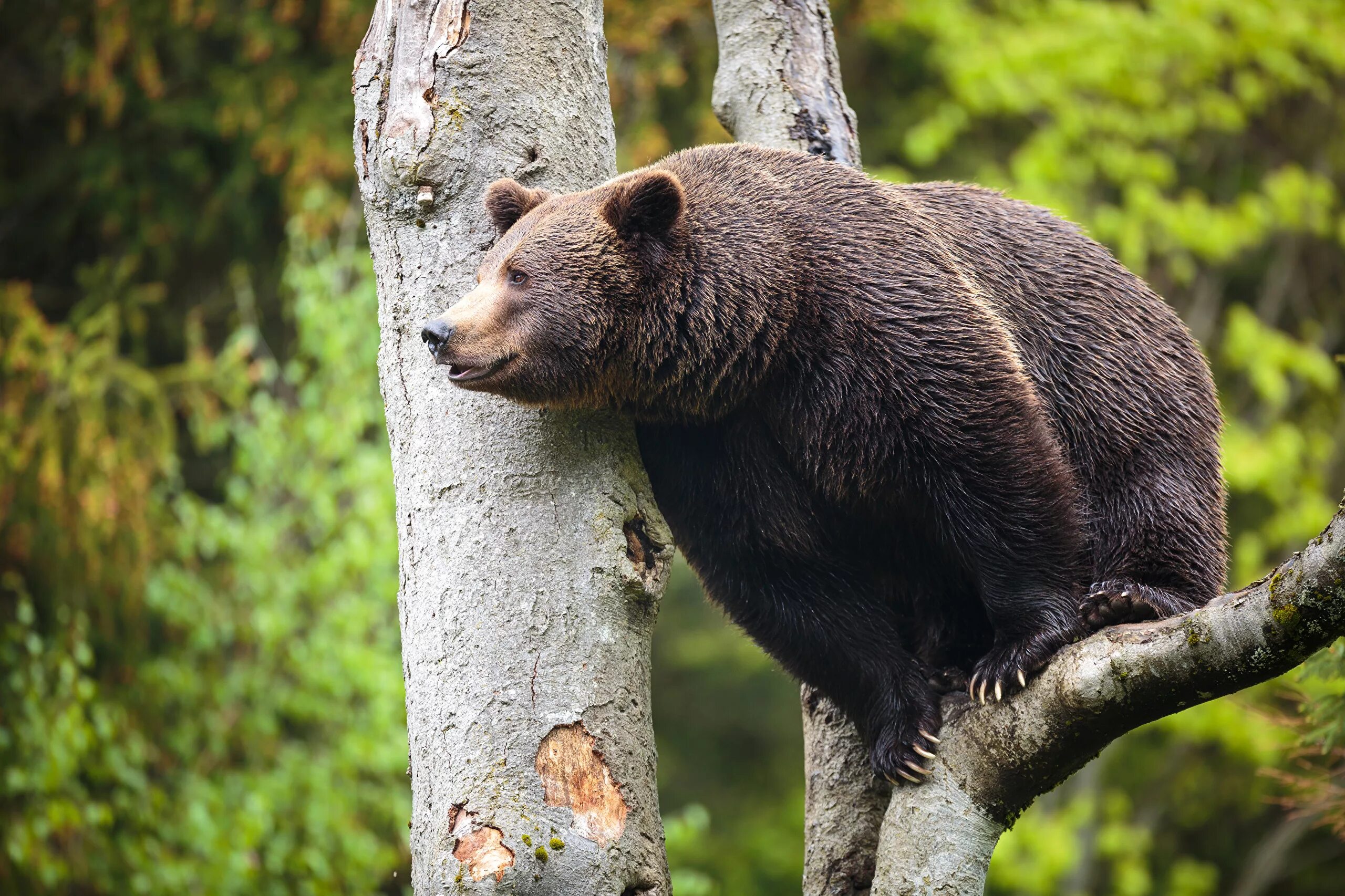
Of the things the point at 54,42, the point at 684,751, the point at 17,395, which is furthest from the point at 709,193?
the point at 684,751

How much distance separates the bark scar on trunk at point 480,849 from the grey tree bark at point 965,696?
1104 millimetres

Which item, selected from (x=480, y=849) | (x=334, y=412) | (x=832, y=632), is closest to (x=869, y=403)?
(x=832, y=632)

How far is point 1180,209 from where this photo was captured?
10.5 metres

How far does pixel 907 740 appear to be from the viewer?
3.48 m

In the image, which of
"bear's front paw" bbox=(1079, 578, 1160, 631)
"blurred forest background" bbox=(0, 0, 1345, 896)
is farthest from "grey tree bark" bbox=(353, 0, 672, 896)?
"blurred forest background" bbox=(0, 0, 1345, 896)

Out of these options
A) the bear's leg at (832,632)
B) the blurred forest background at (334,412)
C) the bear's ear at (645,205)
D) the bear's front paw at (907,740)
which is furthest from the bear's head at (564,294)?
the blurred forest background at (334,412)

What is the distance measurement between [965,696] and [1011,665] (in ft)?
0.90

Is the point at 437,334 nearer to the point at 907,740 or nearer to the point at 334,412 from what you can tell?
the point at 907,740

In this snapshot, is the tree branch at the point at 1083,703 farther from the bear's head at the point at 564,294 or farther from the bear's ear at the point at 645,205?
the bear's ear at the point at 645,205

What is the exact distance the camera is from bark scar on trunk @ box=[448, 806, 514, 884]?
9.28 ft

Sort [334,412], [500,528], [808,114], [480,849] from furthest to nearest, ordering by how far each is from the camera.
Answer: [334,412]
[808,114]
[500,528]
[480,849]

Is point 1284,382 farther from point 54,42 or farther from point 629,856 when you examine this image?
point 54,42

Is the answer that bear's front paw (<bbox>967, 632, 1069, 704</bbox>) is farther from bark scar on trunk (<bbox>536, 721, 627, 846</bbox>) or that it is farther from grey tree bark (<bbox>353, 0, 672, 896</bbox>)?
bark scar on trunk (<bbox>536, 721, 627, 846</bbox>)

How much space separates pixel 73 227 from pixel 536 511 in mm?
8727
